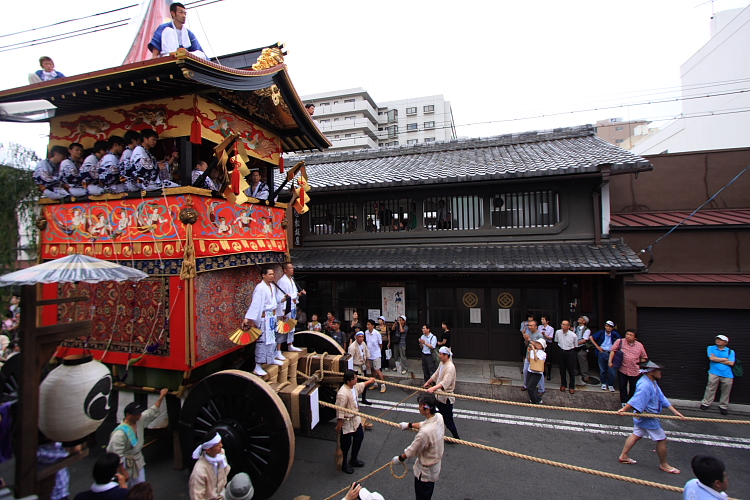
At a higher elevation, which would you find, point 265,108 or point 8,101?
point 265,108

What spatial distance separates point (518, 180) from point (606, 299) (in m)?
4.41

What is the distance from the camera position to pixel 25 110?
5020 mm

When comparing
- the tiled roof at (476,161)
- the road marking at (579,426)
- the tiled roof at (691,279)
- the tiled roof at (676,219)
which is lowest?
the road marking at (579,426)

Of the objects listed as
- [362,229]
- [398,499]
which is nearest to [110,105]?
[398,499]

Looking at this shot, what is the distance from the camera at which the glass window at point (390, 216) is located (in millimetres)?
12117

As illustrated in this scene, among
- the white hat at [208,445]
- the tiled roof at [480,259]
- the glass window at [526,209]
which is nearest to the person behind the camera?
the white hat at [208,445]

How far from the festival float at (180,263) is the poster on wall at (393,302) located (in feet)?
→ 20.2

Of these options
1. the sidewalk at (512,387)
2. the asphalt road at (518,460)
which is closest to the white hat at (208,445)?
the asphalt road at (518,460)

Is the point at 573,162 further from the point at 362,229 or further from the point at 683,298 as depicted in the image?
the point at 362,229

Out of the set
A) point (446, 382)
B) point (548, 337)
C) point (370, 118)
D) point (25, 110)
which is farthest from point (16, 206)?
point (370, 118)

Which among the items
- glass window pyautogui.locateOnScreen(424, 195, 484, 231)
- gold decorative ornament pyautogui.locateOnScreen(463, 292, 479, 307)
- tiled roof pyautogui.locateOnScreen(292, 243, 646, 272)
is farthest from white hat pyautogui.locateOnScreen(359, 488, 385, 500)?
glass window pyautogui.locateOnScreen(424, 195, 484, 231)

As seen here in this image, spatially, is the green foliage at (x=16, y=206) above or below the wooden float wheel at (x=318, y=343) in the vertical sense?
above

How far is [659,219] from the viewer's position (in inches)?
409

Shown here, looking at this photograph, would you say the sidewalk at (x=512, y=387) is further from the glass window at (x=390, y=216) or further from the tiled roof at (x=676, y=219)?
the glass window at (x=390, y=216)
